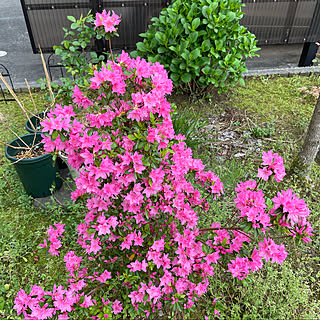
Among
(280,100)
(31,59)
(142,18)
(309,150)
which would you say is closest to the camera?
(309,150)

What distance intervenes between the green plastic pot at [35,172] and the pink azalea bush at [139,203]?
0.90 meters

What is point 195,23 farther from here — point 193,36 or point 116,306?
point 116,306

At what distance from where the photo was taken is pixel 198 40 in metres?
3.36

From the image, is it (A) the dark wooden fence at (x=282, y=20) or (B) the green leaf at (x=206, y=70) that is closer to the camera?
(B) the green leaf at (x=206, y=70)

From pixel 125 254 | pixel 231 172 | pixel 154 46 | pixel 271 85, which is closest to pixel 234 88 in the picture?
pixel 271 85

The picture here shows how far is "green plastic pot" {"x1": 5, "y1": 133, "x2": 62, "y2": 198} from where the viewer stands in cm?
243

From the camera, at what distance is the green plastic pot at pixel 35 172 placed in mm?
2430

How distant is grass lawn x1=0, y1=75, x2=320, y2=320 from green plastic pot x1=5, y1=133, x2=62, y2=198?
118mm

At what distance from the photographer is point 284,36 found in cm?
436

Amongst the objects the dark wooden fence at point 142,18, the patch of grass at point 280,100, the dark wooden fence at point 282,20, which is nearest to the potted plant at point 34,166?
the dark wooden fence at point 142,18

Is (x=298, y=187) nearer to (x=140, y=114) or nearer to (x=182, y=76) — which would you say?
(x=182, y=76)

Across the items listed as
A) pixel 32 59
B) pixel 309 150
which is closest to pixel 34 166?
pixel 309 150

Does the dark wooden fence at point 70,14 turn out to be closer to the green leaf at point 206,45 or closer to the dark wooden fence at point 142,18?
the dark wooden fence at point 142,18

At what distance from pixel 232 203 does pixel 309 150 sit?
78 centimetres
